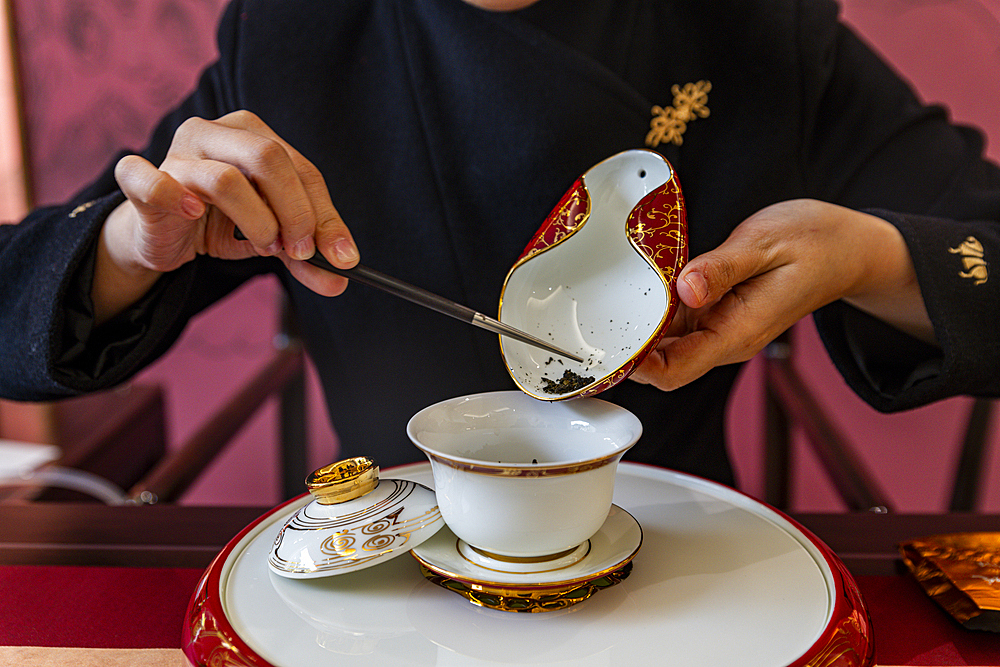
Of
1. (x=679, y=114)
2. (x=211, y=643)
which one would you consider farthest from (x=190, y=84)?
(x=211, y=643)

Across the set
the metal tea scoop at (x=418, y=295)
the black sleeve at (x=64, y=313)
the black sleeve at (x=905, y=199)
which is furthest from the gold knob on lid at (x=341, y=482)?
the black sleeve at (x=905, y=199)

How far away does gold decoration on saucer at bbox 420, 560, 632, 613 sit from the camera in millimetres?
413

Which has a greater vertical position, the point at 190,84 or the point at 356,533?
the point at 190,84

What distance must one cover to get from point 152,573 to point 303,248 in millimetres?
280

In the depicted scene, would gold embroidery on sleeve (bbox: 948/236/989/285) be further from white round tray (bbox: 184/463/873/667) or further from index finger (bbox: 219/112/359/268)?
index finger (bbox: 219/112/359/268)

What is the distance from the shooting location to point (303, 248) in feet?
1.90

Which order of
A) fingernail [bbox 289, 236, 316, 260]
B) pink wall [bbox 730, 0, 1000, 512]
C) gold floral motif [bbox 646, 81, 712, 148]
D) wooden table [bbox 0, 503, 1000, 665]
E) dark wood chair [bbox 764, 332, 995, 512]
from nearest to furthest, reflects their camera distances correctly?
wooden table [bbox 0, 503, 1000, 665], fingernail [bbox 289, 236, 316, 260], gold floral motif [bbox 646, 81, 712, 148], dark wood chair [bbox 764, 332, 995, 512], pink wall [bbox 730, 0, 1000, 512]

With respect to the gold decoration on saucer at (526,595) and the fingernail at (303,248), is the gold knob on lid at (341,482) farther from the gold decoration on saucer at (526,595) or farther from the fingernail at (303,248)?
the fingernail at (303,248)

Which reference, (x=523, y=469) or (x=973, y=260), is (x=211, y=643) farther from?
(x=973, y=260)

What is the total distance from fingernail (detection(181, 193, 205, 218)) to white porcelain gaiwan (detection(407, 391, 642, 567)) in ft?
0.79

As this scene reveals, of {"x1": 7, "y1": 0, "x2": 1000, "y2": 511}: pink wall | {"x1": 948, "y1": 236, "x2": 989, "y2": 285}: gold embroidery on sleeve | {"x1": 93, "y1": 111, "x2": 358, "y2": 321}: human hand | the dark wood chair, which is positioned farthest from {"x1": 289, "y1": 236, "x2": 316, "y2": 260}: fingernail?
{"x1": 7, "y1": 0, "x2": 1000, "y2": 511}: pink wall

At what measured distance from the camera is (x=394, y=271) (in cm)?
93

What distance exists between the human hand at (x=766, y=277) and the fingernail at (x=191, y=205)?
37cm

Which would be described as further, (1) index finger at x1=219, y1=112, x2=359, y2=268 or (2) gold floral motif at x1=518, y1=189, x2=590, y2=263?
(2) gold floral motif at x1=518, y1=189, x2=590, y2=263
